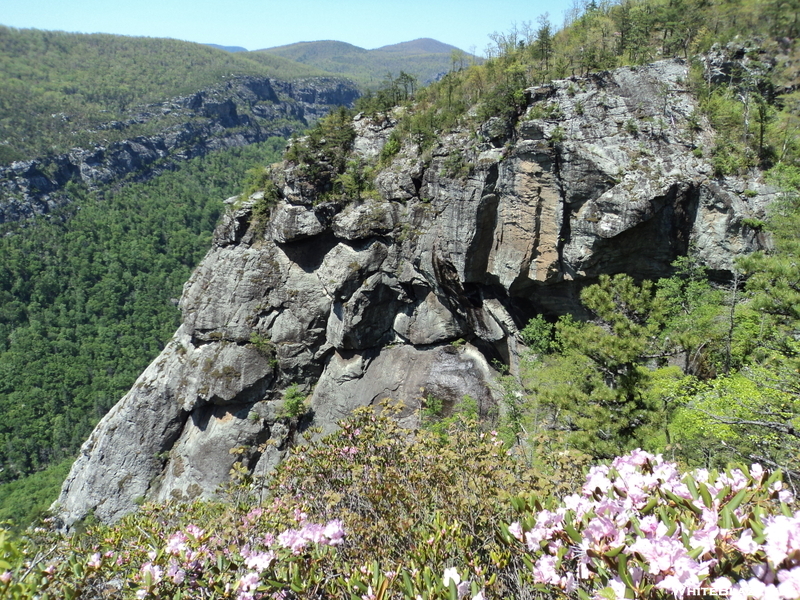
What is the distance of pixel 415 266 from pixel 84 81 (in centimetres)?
17635

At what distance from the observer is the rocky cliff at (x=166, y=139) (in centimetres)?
9481

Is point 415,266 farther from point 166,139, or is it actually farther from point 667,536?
point 166,139

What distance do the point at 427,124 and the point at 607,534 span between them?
76.9ft

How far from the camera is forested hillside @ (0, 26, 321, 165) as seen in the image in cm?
11188

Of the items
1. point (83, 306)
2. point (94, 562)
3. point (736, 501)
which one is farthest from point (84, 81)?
point (736, 501)

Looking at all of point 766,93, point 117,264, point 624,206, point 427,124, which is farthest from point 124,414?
point 117,264

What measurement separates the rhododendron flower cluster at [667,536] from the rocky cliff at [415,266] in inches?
582

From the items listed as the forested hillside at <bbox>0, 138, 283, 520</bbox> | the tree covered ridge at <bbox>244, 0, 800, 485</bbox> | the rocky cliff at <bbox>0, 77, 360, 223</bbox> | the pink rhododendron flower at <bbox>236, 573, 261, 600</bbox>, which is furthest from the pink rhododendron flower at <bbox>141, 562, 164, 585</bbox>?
the rocky cliff at <bbox>0, 77, 360, 223</bbox>

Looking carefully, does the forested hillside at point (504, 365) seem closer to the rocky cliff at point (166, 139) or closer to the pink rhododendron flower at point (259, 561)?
the pink rhododendron flower at point (259, 561)

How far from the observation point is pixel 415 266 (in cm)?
2311

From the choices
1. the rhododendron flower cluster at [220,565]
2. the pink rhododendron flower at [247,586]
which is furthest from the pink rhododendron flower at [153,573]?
the pink rhododendron flower at [247,586]

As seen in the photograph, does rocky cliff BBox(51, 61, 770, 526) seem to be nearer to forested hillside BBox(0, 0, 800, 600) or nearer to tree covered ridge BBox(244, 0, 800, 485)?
forested hillside BBox(0, 0, 800, 600)

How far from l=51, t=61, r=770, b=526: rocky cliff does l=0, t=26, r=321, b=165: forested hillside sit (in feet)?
350

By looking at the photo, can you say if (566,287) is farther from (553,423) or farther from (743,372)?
(743,372)
